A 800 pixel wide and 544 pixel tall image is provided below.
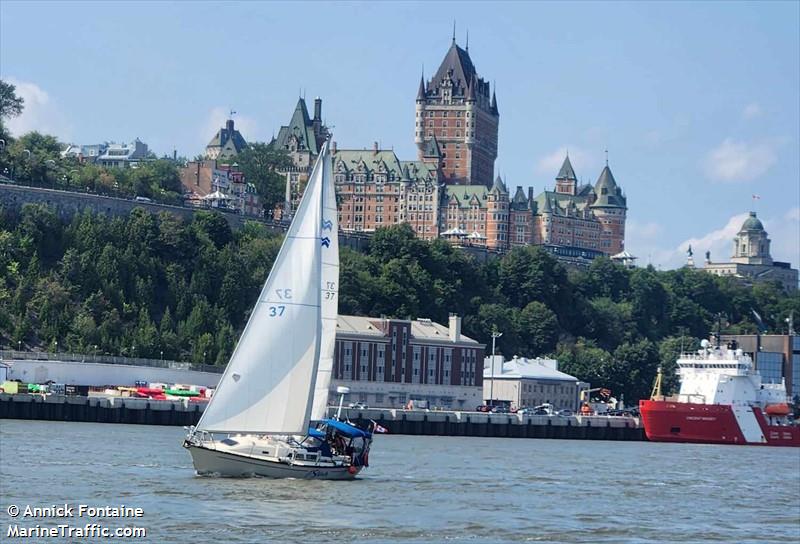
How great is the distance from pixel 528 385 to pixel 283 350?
97.7 meters

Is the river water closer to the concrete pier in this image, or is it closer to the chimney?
the concrete pier

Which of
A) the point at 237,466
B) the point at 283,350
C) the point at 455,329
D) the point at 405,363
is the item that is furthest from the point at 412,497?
the point at 455,329

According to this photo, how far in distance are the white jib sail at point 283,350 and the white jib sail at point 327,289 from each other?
0.86ft

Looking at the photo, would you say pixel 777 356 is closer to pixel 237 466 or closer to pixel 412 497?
pixel 412 497

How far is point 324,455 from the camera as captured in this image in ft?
192

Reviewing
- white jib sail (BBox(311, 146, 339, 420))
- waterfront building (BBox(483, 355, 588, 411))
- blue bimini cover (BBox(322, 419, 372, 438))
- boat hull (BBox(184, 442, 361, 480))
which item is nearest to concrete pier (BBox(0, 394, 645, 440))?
waterfront building (BBox(483, 355, 588, 411))

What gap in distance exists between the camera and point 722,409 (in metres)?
122

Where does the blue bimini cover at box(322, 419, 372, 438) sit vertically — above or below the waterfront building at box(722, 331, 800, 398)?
below

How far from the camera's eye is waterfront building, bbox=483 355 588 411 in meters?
152

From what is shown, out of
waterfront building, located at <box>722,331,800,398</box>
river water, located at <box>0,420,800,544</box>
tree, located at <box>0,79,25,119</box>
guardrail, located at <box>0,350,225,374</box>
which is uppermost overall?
tree, located at <box>0,79,25,119</box>

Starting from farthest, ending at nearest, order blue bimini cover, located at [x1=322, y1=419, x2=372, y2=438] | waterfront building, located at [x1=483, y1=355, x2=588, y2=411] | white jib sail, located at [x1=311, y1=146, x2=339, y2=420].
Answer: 1. waterfront building, located at [x1=483, y1=355, x2=588, y2=411]
2. blue bimini cover, located at [x1=322, y1=419, x2=372, y2=438]
3. white jib sail, located at [x1=311, y1=146, x2=339, y2=420]

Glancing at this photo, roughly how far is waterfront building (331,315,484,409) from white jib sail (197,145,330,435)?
78.4 m

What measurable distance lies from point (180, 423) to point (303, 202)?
5374 cm

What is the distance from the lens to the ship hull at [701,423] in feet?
397
